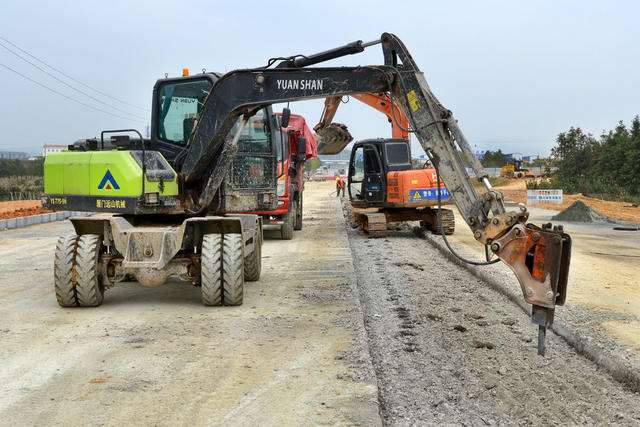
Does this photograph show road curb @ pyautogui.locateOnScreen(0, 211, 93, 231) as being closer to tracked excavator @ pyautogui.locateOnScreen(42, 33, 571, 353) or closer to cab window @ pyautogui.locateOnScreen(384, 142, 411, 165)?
cab window @ pyautogui.locateOnScreen(384, 142, 411, 165)

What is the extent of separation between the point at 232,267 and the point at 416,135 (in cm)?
275

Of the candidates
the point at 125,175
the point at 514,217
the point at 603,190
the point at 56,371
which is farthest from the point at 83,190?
the point at 603,190

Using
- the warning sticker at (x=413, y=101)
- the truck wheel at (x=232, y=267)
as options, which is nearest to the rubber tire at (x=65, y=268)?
the truck wheel at (x=232, y=267)

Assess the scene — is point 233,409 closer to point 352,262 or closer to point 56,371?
point 56,371

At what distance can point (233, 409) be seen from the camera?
450 centimetres

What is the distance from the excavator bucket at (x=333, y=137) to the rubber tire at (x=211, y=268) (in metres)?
11.9

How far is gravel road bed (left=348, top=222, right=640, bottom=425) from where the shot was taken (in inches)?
178

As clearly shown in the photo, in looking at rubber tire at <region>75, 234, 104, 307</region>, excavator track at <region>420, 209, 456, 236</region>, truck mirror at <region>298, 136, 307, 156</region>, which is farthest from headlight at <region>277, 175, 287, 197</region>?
rubber tire at <region>75, 234, 104, 307</region>

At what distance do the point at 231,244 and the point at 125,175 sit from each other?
1620 mm

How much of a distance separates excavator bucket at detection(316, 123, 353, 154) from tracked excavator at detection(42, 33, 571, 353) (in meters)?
10.9

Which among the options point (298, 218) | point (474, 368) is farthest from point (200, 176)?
point (298, 218)

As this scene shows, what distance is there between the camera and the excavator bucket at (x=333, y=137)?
19516 millimetres

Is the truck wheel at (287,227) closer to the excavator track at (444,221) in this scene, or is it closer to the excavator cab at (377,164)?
the excavator cab at (377,164)

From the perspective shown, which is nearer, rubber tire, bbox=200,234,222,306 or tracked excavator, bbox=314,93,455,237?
rubber tire, bbox=200,234,222,306
